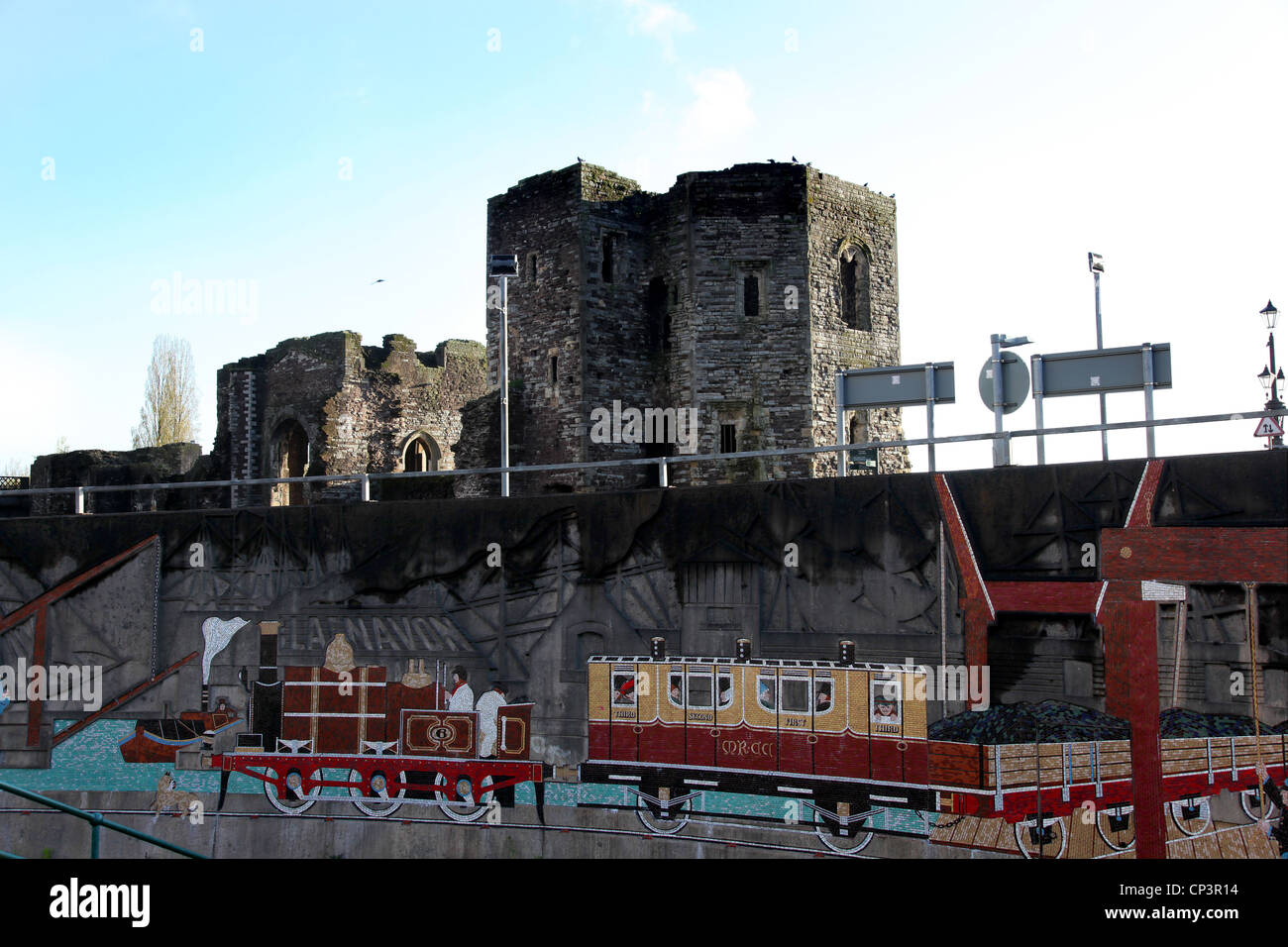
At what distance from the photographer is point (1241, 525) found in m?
9.32

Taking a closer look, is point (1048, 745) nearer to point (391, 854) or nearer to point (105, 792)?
point (391, 854)

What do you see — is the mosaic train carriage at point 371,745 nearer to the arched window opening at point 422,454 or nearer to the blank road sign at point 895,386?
the blank road sign at point 895,386

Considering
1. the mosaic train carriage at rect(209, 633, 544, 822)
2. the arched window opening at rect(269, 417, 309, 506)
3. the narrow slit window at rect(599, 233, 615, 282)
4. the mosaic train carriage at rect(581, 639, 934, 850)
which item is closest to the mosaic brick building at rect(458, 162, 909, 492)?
the narrow slit window at rect(599, 233, 615, 282)

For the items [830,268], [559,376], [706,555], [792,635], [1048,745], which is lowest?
[1048,745]

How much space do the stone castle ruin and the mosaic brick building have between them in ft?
0.13

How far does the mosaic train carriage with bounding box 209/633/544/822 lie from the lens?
12203mm

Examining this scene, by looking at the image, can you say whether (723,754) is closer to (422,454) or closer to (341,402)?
(341,402)

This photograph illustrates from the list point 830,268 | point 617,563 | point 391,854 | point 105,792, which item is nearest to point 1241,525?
point 617,563

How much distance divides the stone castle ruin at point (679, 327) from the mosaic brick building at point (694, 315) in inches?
1.5

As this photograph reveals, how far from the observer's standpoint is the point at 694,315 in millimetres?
25953

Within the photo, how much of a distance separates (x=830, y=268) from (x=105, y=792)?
18837mm

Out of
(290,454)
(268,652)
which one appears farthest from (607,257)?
(268,652)

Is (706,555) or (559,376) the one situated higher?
(559,376)

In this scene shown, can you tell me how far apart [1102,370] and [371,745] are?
880cm
